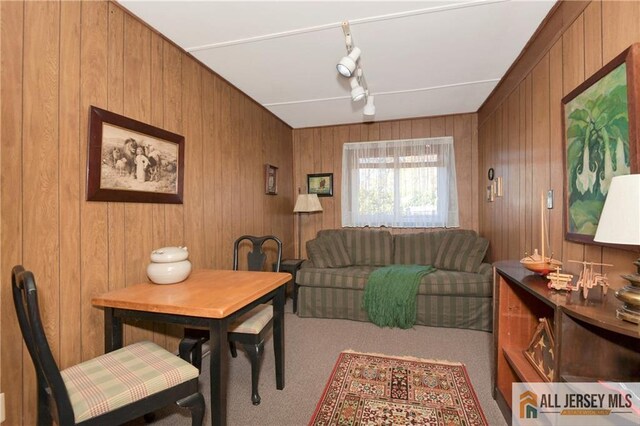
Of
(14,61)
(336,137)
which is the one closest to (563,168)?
(14,61)

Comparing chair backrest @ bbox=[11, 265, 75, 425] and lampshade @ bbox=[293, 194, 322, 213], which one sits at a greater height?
lampshade @ bbox=[293, 194, 322, 213]

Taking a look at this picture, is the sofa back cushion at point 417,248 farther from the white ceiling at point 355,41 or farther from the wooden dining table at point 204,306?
the wooden dining table at point 204,306

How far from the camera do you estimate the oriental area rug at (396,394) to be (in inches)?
64.0

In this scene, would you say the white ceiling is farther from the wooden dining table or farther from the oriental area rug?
the oriental area rug

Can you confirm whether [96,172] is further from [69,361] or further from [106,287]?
[69,361]

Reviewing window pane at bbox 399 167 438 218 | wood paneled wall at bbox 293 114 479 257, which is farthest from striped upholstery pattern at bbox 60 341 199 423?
window pane at bbox 399 167 438 218

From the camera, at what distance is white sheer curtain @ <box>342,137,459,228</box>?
3947 millimetres

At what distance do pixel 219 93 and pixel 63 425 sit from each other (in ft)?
8.34

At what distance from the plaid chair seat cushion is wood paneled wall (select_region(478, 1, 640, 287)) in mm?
373

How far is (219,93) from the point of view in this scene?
274 centimetres

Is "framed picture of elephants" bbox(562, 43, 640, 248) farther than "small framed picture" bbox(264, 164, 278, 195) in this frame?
No

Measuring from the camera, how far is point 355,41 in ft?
7.10

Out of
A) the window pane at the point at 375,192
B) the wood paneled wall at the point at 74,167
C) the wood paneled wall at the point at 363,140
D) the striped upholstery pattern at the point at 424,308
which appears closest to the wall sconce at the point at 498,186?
the wood paneled wall at the point at 363,140

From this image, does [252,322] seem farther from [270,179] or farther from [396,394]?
[270,179]
